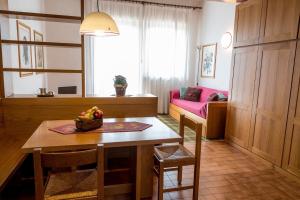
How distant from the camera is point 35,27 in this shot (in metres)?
4.49

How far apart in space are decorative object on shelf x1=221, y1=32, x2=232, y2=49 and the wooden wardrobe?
1.22m

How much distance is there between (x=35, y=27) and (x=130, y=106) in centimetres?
318

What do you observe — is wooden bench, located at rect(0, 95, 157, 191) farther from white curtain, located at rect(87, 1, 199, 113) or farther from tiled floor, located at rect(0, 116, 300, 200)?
white curtain, located at rect(87, 1, 199, 113)

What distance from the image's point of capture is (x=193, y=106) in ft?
15.7

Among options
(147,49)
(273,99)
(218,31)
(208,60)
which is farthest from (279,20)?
(147,49)

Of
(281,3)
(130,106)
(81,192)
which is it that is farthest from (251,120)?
(81,192)

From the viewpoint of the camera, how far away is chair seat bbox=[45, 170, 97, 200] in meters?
1.48

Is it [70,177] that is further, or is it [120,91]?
[120,91]

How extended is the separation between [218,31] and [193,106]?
6.48 ft

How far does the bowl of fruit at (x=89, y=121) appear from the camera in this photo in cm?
189

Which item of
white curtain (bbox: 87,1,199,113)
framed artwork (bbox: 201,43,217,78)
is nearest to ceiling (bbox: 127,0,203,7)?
white curtain (bbox: 87,1,199,113)

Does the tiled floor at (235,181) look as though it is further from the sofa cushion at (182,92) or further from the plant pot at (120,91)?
the sofa cushion at (182,92)

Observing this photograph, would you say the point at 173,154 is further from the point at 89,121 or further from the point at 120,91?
the point at 120,91

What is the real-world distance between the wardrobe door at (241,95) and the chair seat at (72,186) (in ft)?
8.40
